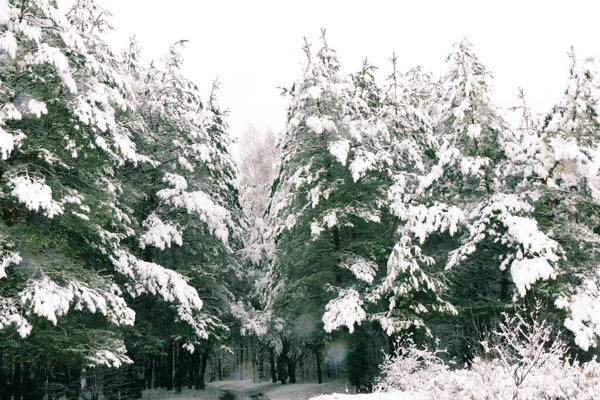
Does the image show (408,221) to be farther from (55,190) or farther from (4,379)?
(4,379)

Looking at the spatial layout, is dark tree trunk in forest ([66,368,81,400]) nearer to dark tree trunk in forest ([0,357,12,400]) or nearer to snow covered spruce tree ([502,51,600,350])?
dark tree trunk in forest ([0,357,12,400])

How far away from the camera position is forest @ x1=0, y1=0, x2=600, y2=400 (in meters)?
9.31

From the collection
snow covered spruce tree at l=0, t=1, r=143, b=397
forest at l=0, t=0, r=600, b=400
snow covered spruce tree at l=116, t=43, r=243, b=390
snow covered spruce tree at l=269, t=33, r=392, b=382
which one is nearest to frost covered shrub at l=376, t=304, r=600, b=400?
forest at l=0, t=0, r=600, b=400

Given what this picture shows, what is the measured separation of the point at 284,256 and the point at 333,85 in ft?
20.2

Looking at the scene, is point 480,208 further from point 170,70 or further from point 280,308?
point 170,70

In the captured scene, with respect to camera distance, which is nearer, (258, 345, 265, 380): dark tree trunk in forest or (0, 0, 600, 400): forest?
(0, 0, 600, 400): forest

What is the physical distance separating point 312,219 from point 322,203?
0.67 meters

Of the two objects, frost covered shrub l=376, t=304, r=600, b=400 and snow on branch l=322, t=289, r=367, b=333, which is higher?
snow on branch l=322, t=289, r=367, b=333

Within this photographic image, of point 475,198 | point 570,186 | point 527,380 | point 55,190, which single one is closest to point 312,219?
point 475,198

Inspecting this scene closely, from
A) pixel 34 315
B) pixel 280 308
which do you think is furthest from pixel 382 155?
pixel 34 315

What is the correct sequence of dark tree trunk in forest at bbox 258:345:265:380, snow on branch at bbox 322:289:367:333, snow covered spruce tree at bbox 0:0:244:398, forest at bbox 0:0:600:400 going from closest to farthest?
snow covered spruce tree at bbox 0:0:244:398
forest at bbox 0:0:600:400
snow on branch at bbox 322:289:367:333
dark tree trunk in forest at bbox 258:345:265:380

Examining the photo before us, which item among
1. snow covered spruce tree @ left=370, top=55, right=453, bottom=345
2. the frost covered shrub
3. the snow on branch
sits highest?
snow covered spruce tree @ left=370, top=55, right=453, bottom=345

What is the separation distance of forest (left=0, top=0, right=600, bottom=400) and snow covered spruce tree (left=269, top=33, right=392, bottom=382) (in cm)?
8

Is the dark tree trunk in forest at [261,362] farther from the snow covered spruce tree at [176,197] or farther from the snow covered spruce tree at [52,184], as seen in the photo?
the snow covered spruce tree at [52,184]
